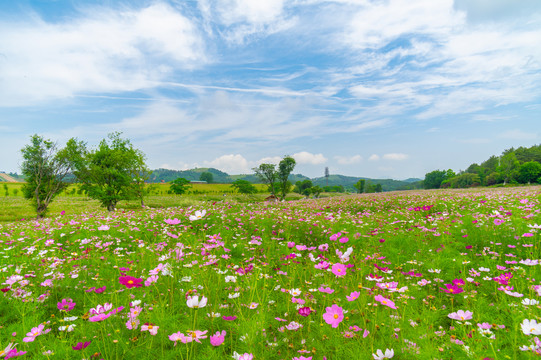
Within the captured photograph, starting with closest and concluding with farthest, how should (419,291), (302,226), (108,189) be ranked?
1. (419,291)
2. (302,226)
3. (108,189)

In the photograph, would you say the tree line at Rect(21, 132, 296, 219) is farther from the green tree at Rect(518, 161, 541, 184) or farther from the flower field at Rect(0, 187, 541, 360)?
the green tree at Rect(518, 161, 541, 184)

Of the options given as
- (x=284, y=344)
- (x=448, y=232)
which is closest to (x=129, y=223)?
(x=284, y=344)

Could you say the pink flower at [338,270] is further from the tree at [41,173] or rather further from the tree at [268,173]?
the tree at [268,173]

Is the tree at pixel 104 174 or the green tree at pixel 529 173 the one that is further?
the green tree at pixel 529 173

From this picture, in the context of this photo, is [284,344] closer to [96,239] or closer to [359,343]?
[359,343]

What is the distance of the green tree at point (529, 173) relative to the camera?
2864 inches

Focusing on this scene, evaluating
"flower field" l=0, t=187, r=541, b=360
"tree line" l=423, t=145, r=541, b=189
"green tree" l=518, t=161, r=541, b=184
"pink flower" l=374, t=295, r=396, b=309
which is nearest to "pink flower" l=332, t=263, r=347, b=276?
"flower field" l=0, t=187, r=541, b=360

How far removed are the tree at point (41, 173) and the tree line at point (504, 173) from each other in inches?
3757

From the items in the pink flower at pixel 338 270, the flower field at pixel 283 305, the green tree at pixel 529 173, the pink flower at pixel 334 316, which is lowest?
the flower field at pixel 283 305

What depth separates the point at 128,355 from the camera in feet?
8.03

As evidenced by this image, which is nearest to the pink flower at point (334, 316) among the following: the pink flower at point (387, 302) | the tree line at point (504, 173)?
the pink flower at point (387, 302)

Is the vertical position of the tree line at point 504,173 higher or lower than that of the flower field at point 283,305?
higher

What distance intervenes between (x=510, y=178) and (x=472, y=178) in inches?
646

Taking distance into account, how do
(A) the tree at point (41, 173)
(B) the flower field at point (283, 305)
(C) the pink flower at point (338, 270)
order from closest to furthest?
1. (B) the flower field at point (283, 305)
2. (C) the pink flower at point (338, 270)
3. (A) the tree at point (41, 173)
